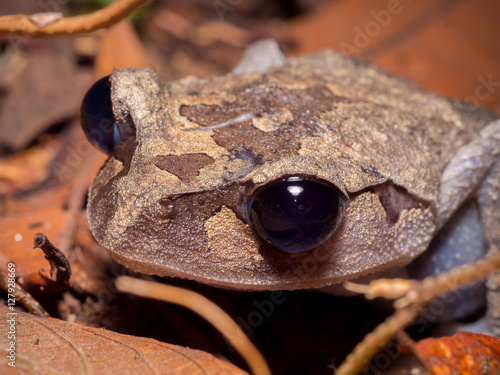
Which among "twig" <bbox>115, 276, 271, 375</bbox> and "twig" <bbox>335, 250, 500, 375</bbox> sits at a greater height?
"twig" <bbox>335, 250, 500, 375</bbox>

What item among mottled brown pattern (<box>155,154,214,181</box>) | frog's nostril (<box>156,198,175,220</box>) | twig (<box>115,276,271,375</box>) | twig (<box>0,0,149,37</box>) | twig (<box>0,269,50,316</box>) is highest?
twig (<box>0,0,149,37</box>)

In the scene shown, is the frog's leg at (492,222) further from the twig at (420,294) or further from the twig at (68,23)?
the twig at (68,23)

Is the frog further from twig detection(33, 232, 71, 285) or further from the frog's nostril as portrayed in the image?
twig detection(33, 232, 71, 285)

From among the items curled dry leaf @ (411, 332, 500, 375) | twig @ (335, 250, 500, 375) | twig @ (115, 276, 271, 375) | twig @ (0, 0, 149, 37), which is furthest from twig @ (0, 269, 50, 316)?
curled dry leaf @ (411, 332, 500, 375)

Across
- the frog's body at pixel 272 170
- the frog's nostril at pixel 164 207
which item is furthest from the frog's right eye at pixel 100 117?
the frog's nostril at pixel 164 207

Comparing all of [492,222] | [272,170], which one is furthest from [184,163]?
[492,222]

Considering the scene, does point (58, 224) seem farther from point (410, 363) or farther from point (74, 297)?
point (410, 363)

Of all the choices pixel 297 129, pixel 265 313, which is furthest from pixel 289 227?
pixel 265 313
